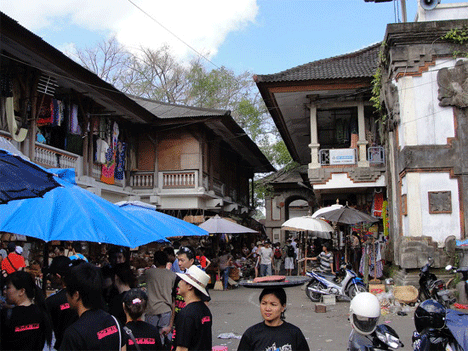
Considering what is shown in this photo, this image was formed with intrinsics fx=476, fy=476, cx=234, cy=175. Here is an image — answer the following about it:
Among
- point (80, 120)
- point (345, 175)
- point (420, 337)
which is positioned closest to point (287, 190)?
point (345, 175)

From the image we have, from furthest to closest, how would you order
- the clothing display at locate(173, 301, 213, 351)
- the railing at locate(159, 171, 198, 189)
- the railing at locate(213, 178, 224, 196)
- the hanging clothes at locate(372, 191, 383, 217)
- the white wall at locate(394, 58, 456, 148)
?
the railing at locate(213, 178, 224, 196)
the railing at locate(159, 171, 198, 189)
the hanging clothes at locate(372, 191, 383, 217)
the white wall at locate(394, 58, 456, 148)
the clothing display at locate(173, 301, 213, 351)

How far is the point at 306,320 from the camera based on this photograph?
10070 millimetres

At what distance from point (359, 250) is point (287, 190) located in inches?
686

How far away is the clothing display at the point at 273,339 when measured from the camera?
318 cm

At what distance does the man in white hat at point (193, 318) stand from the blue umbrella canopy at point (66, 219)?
113 centimetres

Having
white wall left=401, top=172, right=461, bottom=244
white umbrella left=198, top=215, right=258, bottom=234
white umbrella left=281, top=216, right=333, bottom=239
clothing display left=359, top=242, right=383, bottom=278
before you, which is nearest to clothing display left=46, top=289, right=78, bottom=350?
white wall left=401, top=172, right=461, bottom=244

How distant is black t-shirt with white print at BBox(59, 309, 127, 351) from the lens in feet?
9.77

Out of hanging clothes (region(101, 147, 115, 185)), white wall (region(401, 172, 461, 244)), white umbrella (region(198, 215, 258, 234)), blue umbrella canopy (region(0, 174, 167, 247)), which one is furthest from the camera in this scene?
hanging clothes (region(101, 147, 115, 185))

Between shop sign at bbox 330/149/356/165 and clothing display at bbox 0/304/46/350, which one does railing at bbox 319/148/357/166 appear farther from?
clothing display at bbox 0/304/46/350

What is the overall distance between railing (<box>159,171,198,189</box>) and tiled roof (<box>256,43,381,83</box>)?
5359 mm

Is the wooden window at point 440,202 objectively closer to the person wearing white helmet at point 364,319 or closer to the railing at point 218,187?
the person wearing white helmet at point 364,319

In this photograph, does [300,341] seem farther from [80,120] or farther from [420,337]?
[80,120]

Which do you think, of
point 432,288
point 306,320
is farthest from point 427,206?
point 306,320

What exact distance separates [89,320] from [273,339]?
1223 mm
